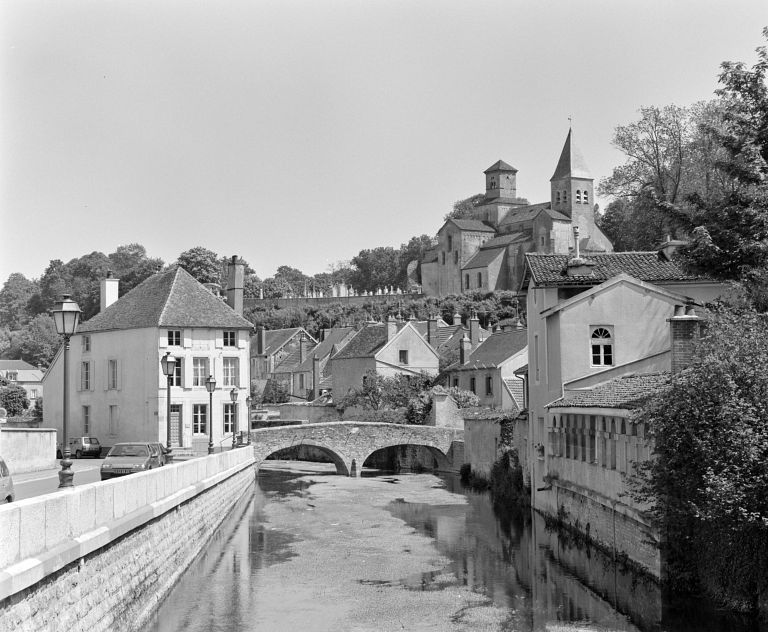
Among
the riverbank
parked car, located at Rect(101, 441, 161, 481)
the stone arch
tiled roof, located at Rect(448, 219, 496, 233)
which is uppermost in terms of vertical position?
tiled roof, located at Rect(448, 219, 496, 233)

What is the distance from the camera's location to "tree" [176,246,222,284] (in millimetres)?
109500

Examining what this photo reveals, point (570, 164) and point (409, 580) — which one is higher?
point (570, 164)

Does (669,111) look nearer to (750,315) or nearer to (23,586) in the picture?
(750,315)

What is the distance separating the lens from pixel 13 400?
86250mm

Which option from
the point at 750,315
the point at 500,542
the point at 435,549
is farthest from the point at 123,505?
the point at 500,542

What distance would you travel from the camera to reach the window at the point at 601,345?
30.1 metres

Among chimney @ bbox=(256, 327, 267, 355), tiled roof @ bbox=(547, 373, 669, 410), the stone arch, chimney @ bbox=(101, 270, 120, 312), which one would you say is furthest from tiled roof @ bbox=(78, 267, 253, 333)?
chimney @ bbox=(256, 327, 267, 355)

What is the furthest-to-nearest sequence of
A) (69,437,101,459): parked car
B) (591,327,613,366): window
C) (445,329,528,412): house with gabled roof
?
(445,329,528,412): house with gabled roof → (69,437,101,459): parked car → (591,327,613,366): window

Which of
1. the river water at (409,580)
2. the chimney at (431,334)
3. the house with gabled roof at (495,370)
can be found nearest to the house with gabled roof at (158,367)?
the house with gabled roof at (495,370)

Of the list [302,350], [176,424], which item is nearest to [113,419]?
[176,424]

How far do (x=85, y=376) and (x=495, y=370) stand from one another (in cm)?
2170

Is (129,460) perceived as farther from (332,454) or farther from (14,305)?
(14,305)

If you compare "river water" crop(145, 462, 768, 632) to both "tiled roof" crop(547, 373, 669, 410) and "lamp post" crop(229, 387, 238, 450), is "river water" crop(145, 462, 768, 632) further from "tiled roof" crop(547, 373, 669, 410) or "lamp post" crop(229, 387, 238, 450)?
"lamp post" crop(229, 387, 238, 450)

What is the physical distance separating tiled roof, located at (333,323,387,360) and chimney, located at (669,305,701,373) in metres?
45.7
